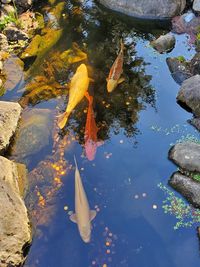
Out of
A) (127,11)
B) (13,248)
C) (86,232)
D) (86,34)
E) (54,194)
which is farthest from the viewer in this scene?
(127,11)

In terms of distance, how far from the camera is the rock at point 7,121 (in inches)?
305

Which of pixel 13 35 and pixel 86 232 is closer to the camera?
pixel 86 232

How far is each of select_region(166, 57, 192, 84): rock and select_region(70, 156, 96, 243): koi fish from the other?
14.0 feet

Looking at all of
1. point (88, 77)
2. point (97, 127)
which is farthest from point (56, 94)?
point (97, 127)

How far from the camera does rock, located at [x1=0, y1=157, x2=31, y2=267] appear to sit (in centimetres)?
584

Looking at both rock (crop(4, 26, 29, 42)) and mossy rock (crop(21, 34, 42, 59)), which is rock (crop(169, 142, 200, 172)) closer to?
mossy rock (crop(21, 34, 42, 59))

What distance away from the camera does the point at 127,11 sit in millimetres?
12312

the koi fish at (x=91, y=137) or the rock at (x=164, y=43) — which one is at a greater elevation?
the rock at (x=164, y=43)

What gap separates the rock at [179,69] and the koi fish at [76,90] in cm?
222

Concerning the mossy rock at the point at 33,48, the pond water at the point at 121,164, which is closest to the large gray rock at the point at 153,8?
the pond water at the point at 121,164

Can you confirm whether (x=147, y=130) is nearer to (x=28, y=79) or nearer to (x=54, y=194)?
(x=54, y=194)

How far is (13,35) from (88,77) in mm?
2919

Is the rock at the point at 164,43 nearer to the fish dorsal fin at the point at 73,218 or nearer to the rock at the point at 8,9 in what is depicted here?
the rock at the point at 8,9

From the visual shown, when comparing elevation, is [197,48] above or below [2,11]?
above
